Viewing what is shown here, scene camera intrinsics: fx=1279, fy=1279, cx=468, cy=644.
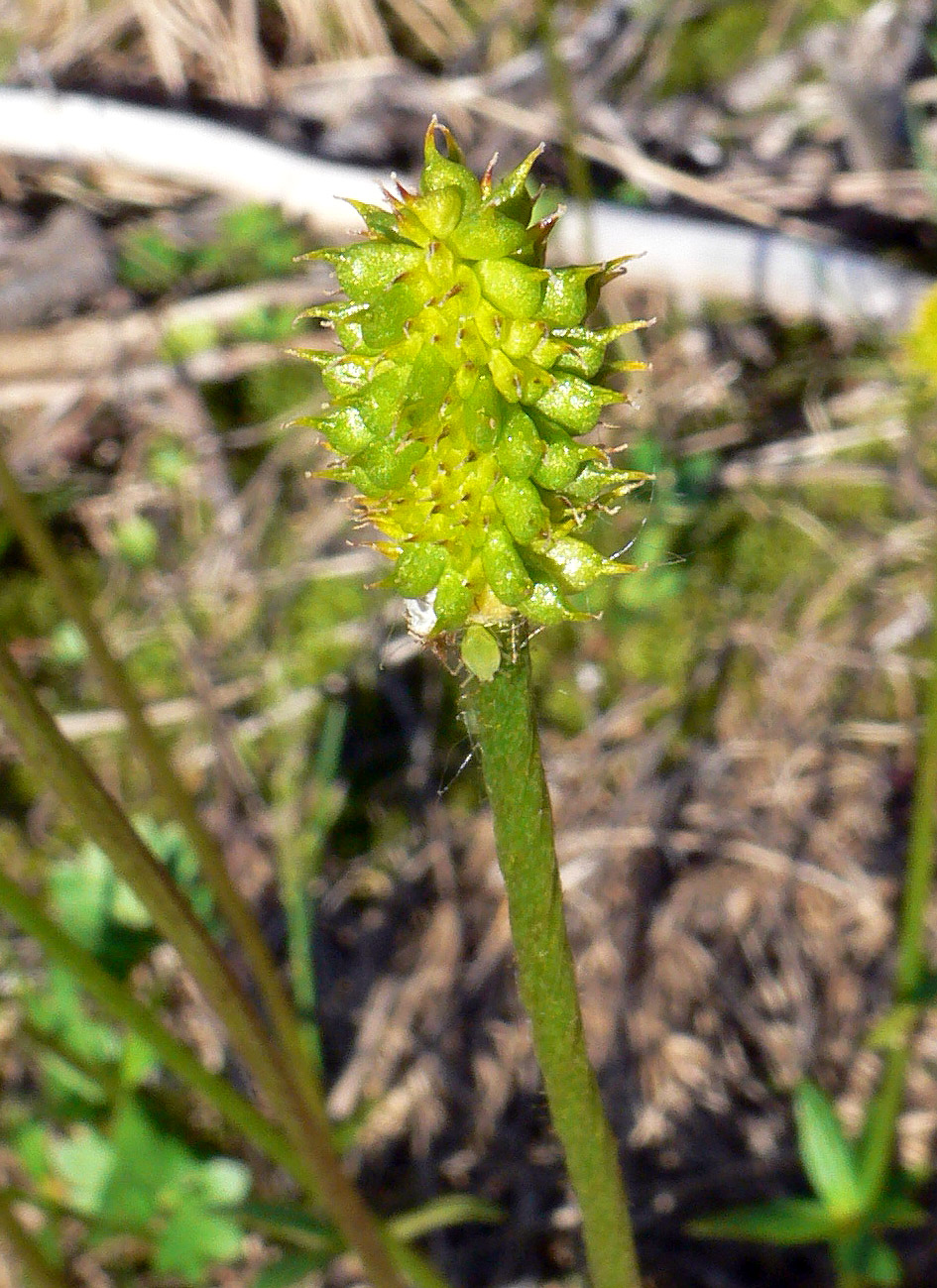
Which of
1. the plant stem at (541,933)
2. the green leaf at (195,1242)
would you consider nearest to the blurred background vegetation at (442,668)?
the green leaf at (195,1242)

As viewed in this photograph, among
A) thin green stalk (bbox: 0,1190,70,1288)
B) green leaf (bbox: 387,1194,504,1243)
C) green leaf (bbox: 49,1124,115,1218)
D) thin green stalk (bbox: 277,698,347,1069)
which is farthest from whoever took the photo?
thin green stalk (bbox: 277,698,347,1069)

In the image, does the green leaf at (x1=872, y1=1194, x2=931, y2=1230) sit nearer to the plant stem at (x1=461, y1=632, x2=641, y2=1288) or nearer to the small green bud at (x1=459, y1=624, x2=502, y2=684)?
the plant stem at (x1=461, y1=632, x2=641, y2=1288)

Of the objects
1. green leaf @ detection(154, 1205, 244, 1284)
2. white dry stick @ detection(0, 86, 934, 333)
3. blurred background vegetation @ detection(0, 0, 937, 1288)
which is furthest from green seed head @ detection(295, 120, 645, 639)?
white dry stick @ detection(0, 86, 934, 333)

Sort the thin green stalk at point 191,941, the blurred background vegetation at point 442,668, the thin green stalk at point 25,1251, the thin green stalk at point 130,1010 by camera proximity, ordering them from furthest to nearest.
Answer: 1. the blurred background vegetation at point 442,668
2. the thin green stalk at point 25,1251
3. the thin green stalk at point 130,1010
4. the thin green stalk at point 191,941

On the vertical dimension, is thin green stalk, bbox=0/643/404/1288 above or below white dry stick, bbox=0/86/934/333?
below

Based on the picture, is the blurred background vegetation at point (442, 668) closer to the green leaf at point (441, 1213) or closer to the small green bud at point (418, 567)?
the green leaf at point (441, 1213)

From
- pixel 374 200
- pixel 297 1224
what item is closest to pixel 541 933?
pixel 297 1224

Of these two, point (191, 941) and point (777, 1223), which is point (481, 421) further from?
point (777, 1223)

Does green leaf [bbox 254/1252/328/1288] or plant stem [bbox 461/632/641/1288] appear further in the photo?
green leaf [bbox 254/1252/328/1288]
